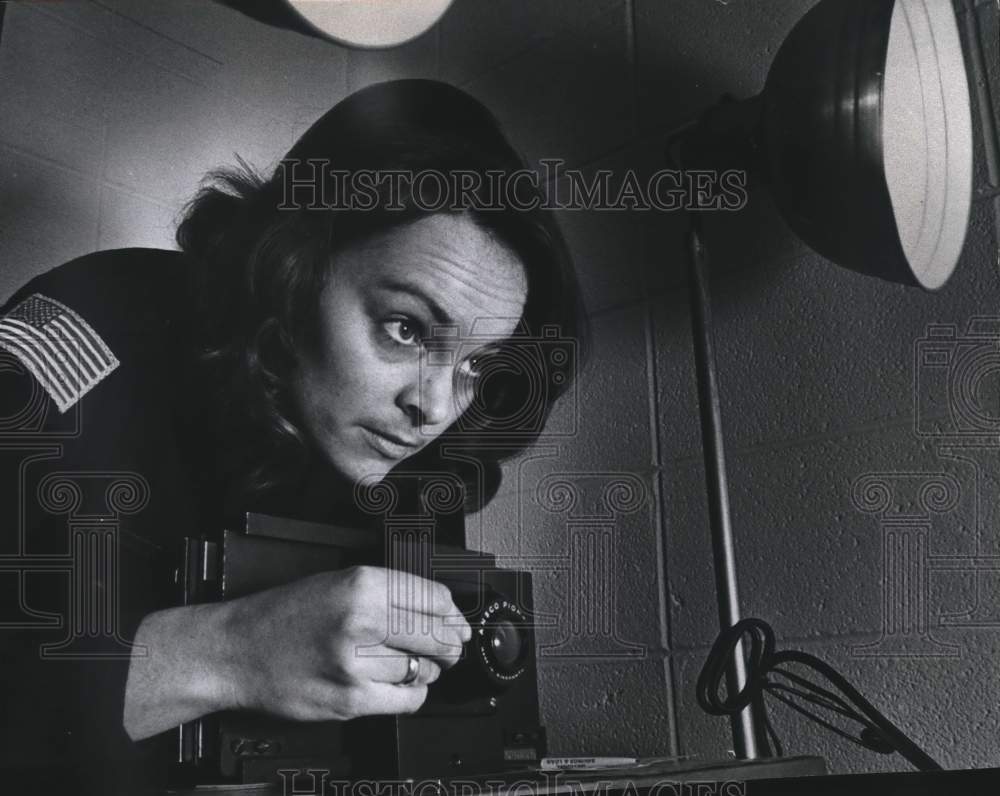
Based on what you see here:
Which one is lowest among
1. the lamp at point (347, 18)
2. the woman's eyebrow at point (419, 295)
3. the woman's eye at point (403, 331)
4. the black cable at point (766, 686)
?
the black cable at point (766, 686)

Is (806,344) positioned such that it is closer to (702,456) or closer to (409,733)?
(702,456)

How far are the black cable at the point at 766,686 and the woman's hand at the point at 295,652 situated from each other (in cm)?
24

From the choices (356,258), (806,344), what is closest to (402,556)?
(356,258)

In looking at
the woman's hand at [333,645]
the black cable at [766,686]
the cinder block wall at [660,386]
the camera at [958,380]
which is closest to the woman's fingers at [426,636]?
the woman's hand at [333,645]

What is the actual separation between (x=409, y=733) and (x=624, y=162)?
1.80ft

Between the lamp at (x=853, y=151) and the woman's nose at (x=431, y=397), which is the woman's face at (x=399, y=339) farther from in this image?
the lamp at (x=853, y=151)

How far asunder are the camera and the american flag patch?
2.17 ft

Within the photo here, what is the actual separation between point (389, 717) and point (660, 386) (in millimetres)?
386

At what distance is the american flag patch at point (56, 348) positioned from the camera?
80 centimetres

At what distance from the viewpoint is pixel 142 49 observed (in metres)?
0.86

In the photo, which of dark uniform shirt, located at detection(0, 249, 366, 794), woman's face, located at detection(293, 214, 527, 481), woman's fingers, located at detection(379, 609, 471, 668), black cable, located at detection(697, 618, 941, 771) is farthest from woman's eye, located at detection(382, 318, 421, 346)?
black cable, located at detection(697, 618, 941, 771)

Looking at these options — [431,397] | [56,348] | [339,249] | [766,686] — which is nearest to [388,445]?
[431,397]

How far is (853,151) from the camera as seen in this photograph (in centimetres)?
87

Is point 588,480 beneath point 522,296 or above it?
beneath
